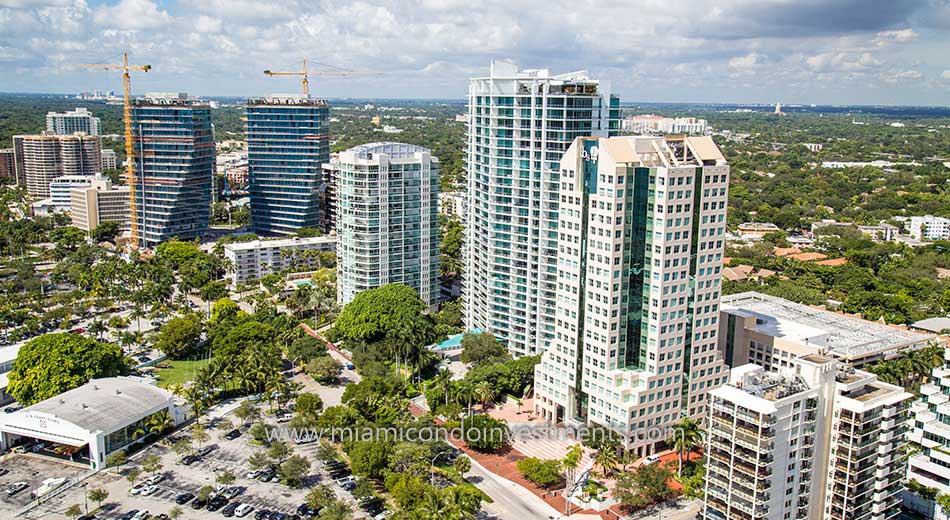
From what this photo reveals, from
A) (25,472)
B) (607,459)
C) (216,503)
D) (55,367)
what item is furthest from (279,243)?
(607,459)

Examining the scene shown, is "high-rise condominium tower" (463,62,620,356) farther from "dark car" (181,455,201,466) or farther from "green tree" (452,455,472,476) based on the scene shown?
"dark car" (181,455,201,466)

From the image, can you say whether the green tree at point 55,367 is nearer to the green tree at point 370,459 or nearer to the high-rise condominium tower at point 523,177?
the green tree at point 370,459

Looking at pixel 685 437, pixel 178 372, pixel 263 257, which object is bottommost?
pixel 178 372

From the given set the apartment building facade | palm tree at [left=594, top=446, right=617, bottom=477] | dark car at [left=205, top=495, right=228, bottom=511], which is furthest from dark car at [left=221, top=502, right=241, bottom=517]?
the apartment building facade

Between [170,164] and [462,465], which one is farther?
[170,164]

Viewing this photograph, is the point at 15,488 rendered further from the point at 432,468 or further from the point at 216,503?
the point at 432,468

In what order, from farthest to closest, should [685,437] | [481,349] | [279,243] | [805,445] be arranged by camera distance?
[279,243] → [481,349] → [685,437] → [805,445]
